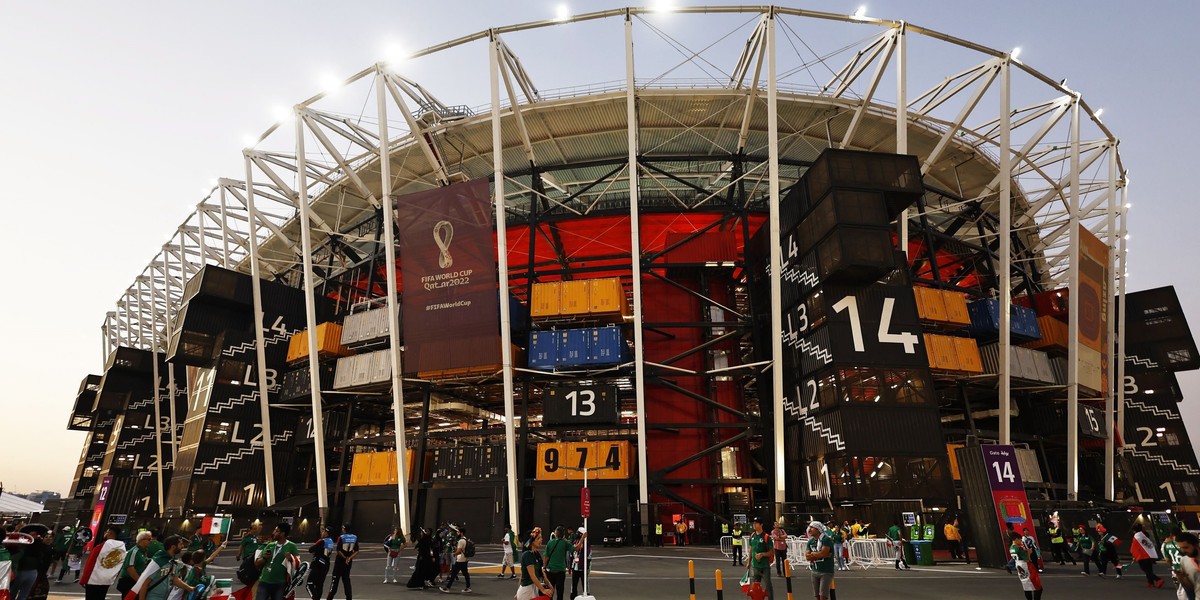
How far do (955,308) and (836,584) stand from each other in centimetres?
2504

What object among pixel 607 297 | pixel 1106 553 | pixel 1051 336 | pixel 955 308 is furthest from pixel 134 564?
pixel 1051 336

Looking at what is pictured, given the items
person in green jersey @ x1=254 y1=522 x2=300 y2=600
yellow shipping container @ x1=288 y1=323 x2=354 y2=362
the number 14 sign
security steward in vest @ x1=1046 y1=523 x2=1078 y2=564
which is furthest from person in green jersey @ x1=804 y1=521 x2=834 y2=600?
yellow shipping container @ x1=288 y1=323 x2=354 y2=362

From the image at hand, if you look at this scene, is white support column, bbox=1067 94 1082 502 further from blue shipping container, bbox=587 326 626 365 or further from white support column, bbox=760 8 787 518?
blue shipping container, bbox=587 326 626 365

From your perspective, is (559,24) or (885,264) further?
(559,24)

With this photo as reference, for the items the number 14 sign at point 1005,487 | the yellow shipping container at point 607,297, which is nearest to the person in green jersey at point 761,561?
the number 14 sign at point 1005,487

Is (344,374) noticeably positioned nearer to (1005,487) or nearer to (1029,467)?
(1005,487)

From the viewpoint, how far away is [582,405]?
120 feet

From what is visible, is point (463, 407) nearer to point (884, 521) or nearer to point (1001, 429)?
point (884, 521)

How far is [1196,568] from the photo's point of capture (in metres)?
8.66

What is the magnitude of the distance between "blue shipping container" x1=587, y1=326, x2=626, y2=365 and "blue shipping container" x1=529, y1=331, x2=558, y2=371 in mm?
2080

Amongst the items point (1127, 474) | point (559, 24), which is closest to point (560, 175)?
point (559, 24)

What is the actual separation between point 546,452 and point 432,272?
11942mm

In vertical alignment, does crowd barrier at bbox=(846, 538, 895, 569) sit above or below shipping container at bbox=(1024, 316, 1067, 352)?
below

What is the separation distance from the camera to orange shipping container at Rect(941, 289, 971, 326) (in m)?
36.5
